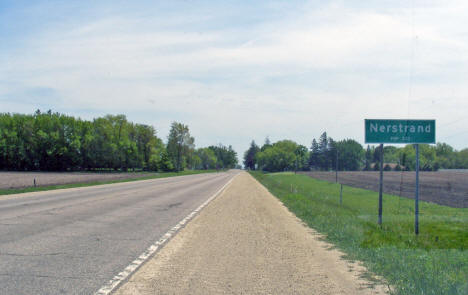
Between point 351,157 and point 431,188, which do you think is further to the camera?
point 351,157

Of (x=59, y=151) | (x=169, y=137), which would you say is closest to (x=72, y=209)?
(x=59, y=151)

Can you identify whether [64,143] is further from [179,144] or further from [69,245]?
[69,245]

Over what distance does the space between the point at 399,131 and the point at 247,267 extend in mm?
7168

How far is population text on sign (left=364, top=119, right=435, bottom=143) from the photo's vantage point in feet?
40.5

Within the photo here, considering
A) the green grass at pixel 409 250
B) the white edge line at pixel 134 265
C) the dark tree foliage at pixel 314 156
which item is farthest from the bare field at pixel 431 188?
the dark tree foliage at pixel 314 156

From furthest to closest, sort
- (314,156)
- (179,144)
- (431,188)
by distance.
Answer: (314,156) < (179,144) < (431,188)

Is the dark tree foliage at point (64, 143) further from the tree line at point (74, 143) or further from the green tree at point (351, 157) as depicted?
the green tree at point (351, 157)

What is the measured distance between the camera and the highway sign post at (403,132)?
12.3 m

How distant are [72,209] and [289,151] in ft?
503

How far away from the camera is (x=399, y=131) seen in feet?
42.0

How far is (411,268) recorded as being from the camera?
25.0 ft

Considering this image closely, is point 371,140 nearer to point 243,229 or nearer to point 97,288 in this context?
point 243,229

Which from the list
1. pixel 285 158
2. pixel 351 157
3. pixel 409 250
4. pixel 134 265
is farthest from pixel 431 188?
pixel 285 158

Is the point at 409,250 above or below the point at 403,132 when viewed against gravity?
below
